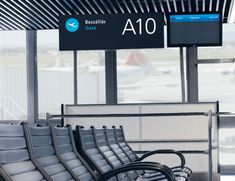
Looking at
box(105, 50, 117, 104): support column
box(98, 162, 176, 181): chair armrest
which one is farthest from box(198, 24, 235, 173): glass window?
box(98, 162, 176, 181): chair armrest

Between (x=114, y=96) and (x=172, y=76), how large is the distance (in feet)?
3.43

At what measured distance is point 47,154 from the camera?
9.66 feet

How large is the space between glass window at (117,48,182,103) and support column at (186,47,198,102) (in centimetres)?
16

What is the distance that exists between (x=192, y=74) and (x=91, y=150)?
17.0 ft

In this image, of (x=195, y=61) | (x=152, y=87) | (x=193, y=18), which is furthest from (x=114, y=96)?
(x=193, y=18)

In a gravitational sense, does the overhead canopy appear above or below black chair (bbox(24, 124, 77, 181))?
above

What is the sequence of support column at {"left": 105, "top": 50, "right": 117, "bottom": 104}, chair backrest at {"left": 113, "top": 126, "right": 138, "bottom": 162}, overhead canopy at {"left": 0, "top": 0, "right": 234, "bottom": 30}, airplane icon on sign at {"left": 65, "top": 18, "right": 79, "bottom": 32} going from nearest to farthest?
chair backrest at {"left": 113, "top": 126, "right": 138, "bottom": 162} < airplane icon on sign at {"left": 65, "top": 18, "right": 79, "bottom": 32} < overhead canopy at {"left": 0, "top": 0, "right": 234, "bottom": 30} < support column at {"left": 105, "top": 50, "right": 117, "bottom": 104}

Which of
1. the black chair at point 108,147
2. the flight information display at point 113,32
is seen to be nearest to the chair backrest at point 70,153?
the black chair at point 108,147

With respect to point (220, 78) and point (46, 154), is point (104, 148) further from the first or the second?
point (220, 78)

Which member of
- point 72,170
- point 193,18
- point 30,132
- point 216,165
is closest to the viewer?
point 30,132

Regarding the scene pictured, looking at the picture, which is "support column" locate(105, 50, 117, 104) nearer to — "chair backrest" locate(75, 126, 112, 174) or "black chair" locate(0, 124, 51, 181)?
"chair backrest" locate(75, 126, 112, 174)

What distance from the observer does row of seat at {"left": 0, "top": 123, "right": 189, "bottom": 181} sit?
2.45 metres

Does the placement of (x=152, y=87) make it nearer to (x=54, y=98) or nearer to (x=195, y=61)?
(x=195, y=61)

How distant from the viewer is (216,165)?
623 cm
